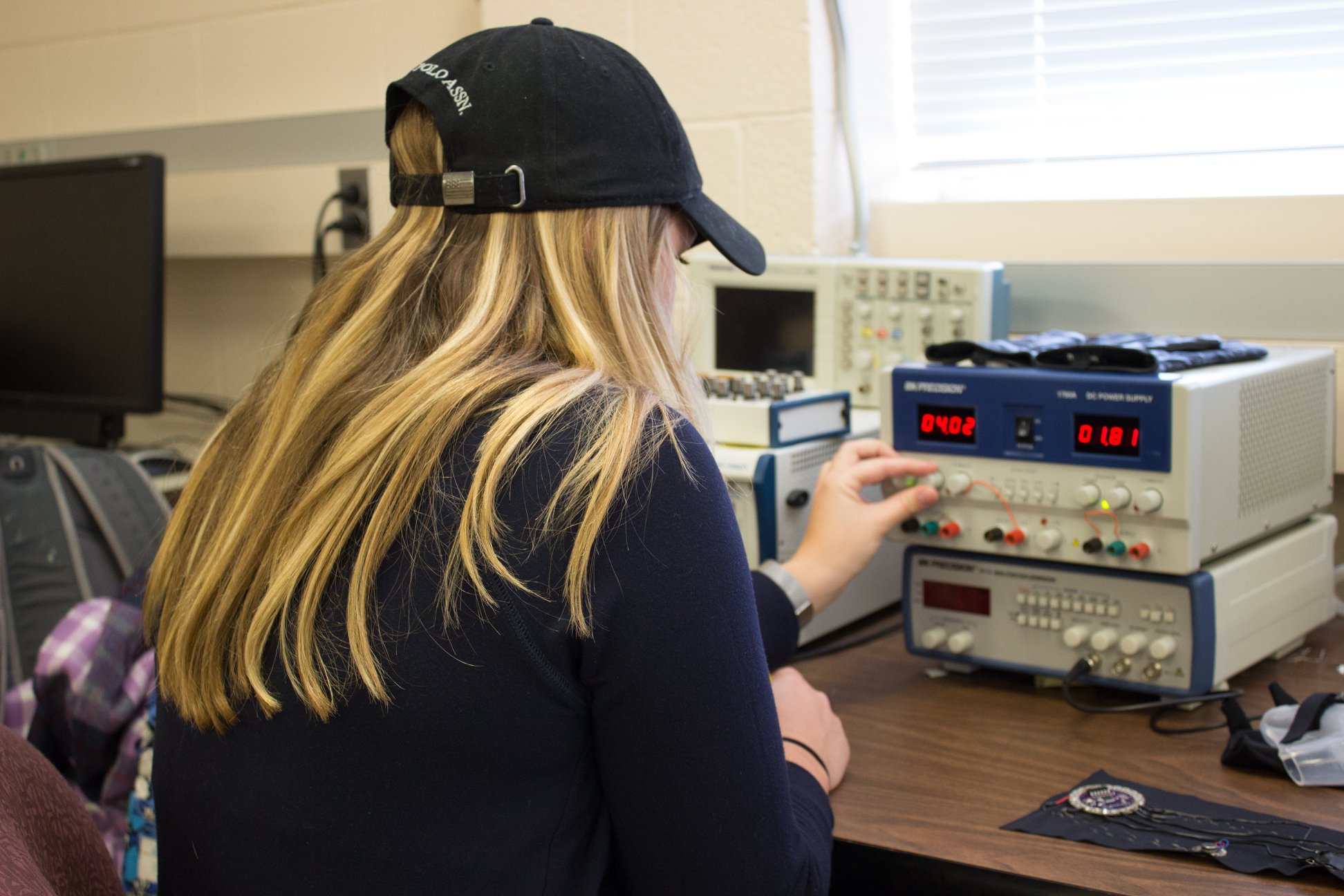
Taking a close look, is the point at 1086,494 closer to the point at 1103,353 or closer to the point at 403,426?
the point at 1103,353

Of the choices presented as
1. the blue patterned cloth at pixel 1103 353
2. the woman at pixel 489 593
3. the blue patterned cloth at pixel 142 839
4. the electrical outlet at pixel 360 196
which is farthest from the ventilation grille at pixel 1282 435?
the electrical outlet at pixel 360 196

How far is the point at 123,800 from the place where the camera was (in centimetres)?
129

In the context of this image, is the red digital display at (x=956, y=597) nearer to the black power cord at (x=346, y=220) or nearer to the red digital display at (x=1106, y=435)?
the red digital display at (x=1106, y=435)

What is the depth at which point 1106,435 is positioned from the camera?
1127 mm

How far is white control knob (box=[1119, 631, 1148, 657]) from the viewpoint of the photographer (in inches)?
45.4

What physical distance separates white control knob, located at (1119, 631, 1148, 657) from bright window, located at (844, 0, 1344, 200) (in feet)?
2.55

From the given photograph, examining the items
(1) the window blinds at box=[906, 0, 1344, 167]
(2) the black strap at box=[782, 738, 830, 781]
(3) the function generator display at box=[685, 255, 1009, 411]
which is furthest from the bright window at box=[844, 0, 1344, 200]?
(2) the black strap at box=[782, 738, 830, 781]

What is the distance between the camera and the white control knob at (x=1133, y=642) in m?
1.15

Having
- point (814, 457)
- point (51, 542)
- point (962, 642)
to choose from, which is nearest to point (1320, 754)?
point (962, 642)

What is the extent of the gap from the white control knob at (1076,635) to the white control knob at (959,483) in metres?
0.17

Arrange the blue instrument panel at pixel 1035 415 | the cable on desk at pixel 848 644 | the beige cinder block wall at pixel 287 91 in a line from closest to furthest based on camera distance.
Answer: the blue instrument panel at pixel 1035 415 → the cable on desk at pixel 848 644 → the beige cinder block wall at pixel 287 91

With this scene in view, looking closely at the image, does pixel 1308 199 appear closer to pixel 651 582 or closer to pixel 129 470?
pixel 651 582

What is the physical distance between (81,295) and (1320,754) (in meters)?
2.09

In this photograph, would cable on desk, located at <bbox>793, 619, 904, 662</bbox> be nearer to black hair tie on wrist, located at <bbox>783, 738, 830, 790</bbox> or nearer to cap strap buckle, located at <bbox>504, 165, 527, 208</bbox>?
black hair tie on wrist, located at <bbox>783, 738, 830, 790</bbox>
